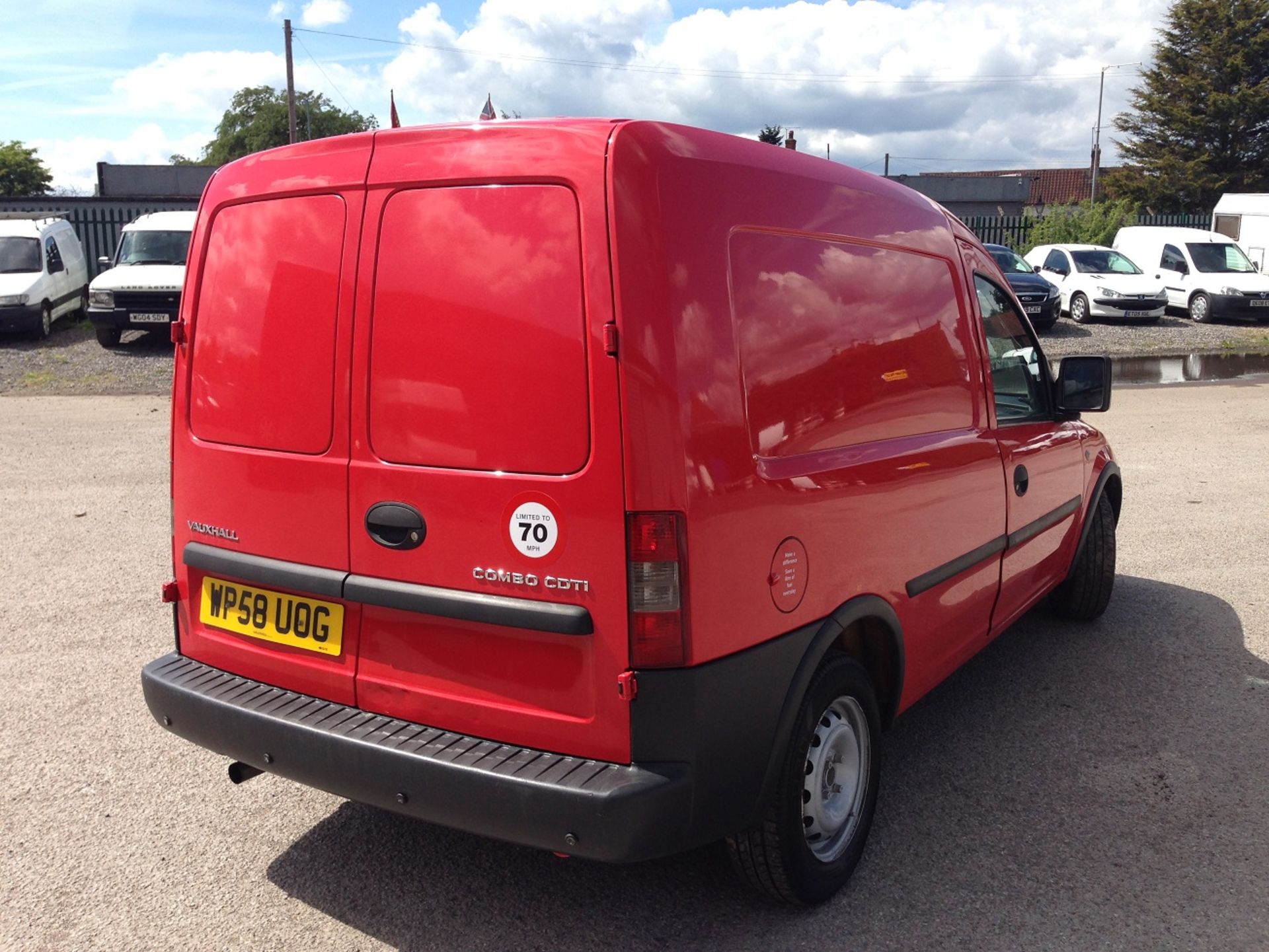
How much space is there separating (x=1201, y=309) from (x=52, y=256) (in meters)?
22.2

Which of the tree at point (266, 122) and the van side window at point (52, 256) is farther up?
the tree at point (266, 122)

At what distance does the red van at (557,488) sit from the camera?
105 inches

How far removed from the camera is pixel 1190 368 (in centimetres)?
1819

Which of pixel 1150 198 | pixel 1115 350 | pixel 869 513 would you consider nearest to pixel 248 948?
pixel 869 513

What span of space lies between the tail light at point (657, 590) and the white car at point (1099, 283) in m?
22.1

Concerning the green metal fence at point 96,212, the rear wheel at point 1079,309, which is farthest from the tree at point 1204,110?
the green metal fence at point 96,212

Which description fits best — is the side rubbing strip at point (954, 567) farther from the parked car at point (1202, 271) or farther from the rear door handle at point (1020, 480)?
the parked car at point (1202, 271)

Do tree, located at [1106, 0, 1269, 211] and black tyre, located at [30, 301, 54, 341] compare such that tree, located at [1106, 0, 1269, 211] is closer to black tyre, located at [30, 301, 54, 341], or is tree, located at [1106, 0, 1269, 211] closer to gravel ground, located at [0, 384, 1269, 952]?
black tyre, located at [30, 301, 54, 341]

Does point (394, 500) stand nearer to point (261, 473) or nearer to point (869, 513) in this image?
point (261, 473)

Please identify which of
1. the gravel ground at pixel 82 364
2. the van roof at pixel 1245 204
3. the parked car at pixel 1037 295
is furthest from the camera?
the van roof at pixel 1245 204

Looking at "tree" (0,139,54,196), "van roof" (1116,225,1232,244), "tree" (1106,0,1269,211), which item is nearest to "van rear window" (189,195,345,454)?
"van roof" (1116,225,1232,244)

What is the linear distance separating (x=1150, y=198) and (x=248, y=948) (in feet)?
175

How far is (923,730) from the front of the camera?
4.48 meters

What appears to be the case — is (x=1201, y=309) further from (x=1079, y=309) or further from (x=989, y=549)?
(x=989, y=549)
